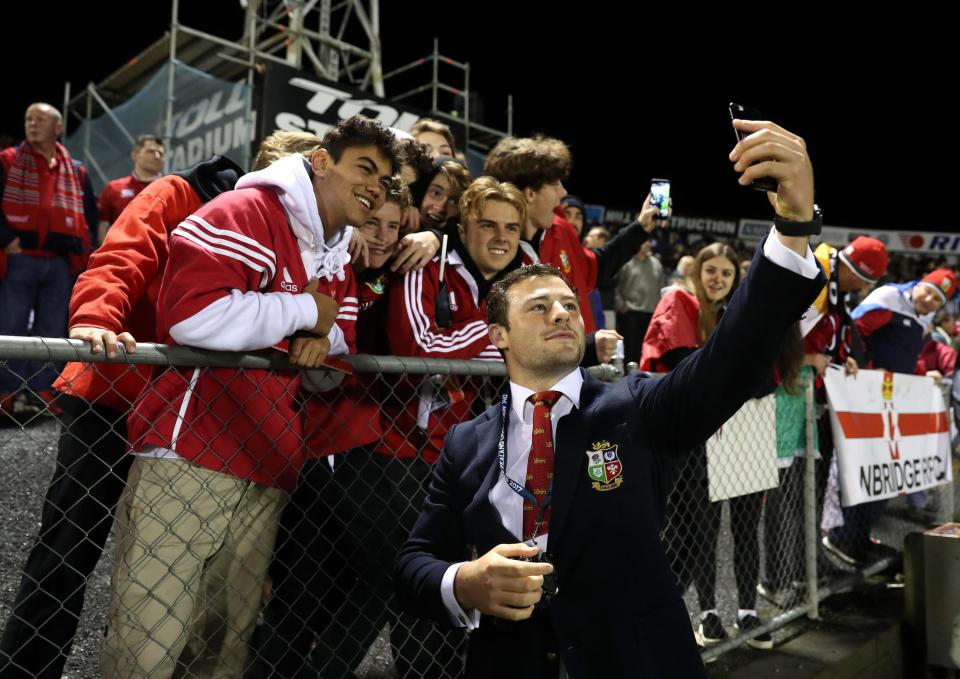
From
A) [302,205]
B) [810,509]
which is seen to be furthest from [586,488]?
[810,509]

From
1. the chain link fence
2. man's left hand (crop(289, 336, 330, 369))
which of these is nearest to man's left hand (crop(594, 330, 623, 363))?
the chain link fence

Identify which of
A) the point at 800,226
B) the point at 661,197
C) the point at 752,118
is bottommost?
the point at 800,226

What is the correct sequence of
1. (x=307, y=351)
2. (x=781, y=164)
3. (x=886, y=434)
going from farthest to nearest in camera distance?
1. (x=886, y=434)
2. (x=307, y=351)
3. (x=781, y=164)

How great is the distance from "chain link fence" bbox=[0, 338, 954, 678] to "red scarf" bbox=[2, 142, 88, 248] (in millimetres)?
2641

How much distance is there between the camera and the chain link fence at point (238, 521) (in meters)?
2.02

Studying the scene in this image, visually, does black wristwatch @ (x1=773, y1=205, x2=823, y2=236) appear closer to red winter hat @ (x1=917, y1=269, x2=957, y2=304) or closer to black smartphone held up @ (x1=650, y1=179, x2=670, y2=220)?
black smartphone held up @ (x1=650, y1=179, x2=670, y2=220)

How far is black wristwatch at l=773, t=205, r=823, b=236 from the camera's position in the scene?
57.6 inches

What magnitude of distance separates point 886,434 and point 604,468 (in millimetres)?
3648

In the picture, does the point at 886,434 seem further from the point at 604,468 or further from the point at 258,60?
the point at 258,60

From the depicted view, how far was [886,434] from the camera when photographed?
470 cm

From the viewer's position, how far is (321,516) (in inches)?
101

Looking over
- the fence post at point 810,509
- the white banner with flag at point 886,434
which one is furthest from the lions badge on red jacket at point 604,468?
the white banner with flag at point 886,434

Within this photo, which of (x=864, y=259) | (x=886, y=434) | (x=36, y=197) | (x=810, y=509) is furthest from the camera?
(x=36, y=197)

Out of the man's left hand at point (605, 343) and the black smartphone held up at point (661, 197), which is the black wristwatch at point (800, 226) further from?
the black smartphone held up at point (661, 197)
